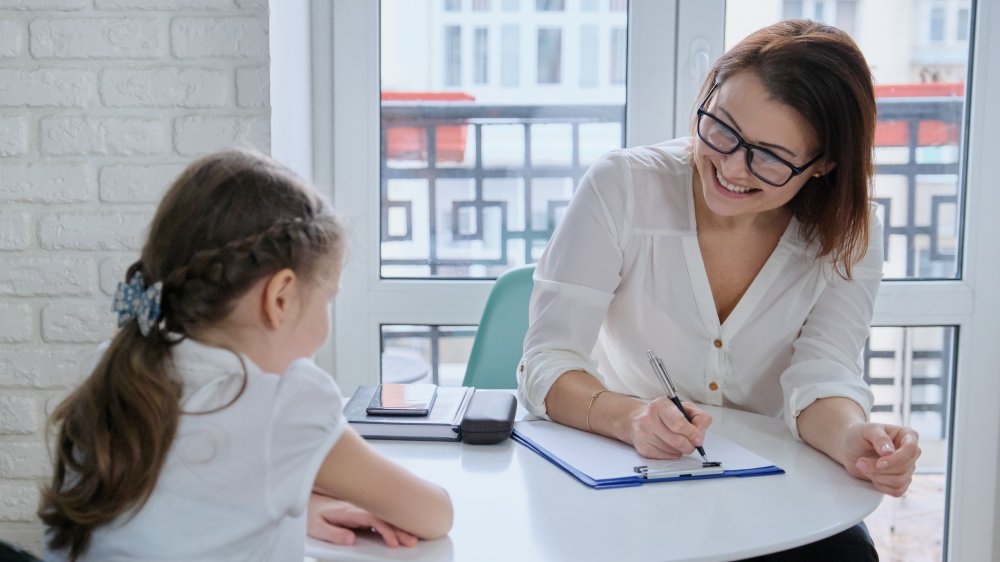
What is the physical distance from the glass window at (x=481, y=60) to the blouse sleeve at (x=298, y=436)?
5.15 feet

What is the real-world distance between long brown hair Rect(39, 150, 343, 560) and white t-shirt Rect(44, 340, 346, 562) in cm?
2

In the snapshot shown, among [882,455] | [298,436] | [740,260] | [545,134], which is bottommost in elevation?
[882,455]

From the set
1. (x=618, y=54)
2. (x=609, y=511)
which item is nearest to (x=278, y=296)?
(x=609, y=511)

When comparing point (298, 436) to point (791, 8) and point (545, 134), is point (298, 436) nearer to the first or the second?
point (545, 134)

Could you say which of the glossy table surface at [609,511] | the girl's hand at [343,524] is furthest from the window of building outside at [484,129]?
the girl's hand at [343,524]

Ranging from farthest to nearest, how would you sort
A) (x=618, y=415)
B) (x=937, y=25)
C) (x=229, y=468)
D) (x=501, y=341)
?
(x=937, y=25), (x=501, y=341), (x=618, y=415), (x=229, y=468)

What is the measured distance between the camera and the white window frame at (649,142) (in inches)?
92.1

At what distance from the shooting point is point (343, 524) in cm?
106

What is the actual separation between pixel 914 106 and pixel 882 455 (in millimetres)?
1424

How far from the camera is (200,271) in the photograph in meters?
0.94

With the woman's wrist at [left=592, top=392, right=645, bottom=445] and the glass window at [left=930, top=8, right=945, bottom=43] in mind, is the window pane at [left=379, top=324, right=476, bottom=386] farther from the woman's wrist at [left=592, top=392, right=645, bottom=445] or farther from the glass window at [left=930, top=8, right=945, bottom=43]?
the glass window at [left=930, top=8, right=945, bottom=43]

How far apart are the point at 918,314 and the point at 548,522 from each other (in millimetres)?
1679

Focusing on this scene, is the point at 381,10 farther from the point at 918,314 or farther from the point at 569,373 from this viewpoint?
the point at 918,314

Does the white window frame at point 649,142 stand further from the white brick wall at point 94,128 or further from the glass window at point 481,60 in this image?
the white brick wall at point 94,128
